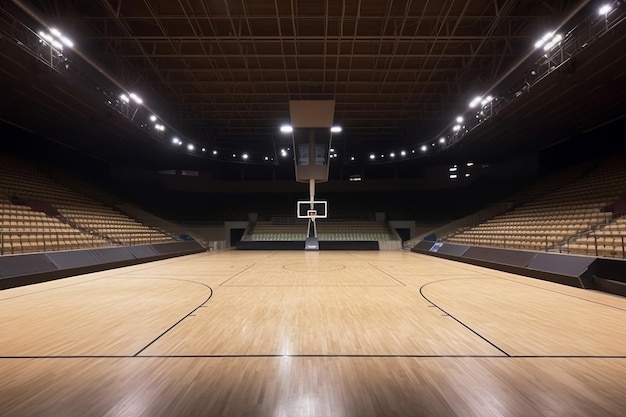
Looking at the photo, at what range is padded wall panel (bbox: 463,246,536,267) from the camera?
8.88 meters

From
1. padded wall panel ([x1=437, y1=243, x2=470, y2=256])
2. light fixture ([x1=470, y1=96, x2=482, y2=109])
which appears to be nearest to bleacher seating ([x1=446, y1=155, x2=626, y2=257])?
padded wall panel ([x1=437, y1=243, x2=470, y2=256])

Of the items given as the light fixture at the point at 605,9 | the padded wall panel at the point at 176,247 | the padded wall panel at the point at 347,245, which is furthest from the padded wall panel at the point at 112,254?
the light fixture at the point at 605,9

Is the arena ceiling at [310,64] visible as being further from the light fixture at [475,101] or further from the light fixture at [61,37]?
the light fixture at [475,101]

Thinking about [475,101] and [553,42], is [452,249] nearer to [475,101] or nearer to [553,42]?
[475,101]

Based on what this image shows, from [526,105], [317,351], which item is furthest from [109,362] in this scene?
[526,105]

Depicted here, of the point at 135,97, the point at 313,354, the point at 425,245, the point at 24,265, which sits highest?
the point at 135,97

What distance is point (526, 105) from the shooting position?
38.5ft

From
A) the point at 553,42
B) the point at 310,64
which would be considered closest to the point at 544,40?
the point at 553,42

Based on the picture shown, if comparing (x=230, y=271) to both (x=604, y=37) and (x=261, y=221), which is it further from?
(x=261, y=221)

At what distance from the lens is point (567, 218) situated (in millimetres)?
10945

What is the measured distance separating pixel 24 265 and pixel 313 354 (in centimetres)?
793

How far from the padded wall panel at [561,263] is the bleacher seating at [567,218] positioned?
1.69 ft

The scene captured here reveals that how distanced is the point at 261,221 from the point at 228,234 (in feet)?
7.91

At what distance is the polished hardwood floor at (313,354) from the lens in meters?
2.27
